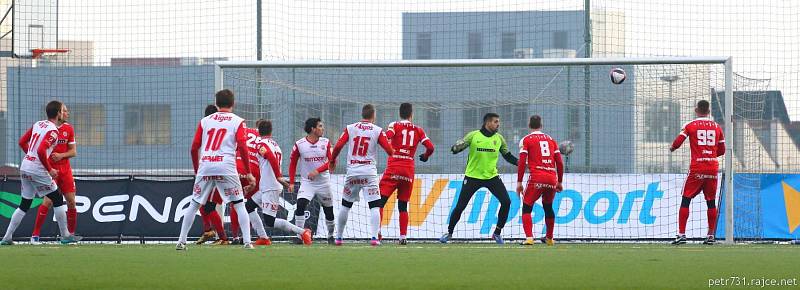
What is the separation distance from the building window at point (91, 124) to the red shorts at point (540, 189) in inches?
487

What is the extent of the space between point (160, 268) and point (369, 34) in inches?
451

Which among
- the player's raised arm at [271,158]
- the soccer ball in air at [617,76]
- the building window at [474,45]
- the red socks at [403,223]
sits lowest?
the red socks at [403,223]

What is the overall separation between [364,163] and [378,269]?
246 inches

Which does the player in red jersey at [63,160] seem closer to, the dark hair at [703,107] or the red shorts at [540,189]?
the red shorts at [540,189]

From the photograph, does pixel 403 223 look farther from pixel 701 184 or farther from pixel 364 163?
pixel 701 184

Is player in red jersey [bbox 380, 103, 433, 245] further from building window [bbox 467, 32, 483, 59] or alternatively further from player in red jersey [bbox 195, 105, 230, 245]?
building window [bbox 467, 32, 483, 59]

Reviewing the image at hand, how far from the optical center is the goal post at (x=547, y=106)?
17969mm

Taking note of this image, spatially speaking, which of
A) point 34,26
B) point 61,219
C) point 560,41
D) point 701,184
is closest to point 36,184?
point 61,219

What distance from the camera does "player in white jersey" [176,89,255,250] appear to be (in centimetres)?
1280

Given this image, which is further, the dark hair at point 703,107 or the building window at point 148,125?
the building window at point 148,125

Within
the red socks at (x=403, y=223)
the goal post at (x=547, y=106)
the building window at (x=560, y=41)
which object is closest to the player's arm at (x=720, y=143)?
the goal post at (x=547, y=106)

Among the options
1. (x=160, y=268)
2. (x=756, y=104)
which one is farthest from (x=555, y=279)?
(x=756, y=104)

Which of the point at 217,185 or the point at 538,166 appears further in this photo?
the point at 538,166

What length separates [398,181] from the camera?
620 inches
